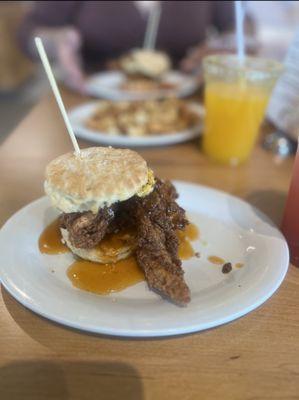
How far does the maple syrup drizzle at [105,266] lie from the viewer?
0.87 meters

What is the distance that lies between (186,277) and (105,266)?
0.19m

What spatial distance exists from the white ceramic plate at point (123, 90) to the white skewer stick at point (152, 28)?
338mm

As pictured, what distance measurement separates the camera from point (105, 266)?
0.93 metres

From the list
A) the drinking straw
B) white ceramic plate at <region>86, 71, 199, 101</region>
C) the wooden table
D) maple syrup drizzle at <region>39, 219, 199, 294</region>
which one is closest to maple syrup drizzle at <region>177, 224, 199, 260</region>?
maple syrup drizzle at <region>39, 219, 199, 294</region>

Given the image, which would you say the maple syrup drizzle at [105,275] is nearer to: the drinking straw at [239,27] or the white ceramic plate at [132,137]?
the white ceramic plate at [132,137]

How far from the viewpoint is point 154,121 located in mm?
1700

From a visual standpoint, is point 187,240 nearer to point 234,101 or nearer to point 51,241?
point 51,241

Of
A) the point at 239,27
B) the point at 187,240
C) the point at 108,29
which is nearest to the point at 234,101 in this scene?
the point at 239,27

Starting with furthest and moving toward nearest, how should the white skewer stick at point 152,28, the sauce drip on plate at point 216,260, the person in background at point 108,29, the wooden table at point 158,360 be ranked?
the white skewer stick at point 152,28 → the person in background at point 108,29 → the sauce drip on plate at point 216,260 → the wooden table at point 158,360

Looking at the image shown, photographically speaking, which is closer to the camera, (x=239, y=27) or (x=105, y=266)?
(x=105, y=266)

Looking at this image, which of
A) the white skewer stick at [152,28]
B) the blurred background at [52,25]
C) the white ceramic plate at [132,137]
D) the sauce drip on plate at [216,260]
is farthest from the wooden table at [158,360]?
the white skewer stick at [152,28]

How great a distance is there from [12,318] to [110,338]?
0.67 ft

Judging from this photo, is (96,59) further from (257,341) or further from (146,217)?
(257,341)

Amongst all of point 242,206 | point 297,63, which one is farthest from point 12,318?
point 297,63
